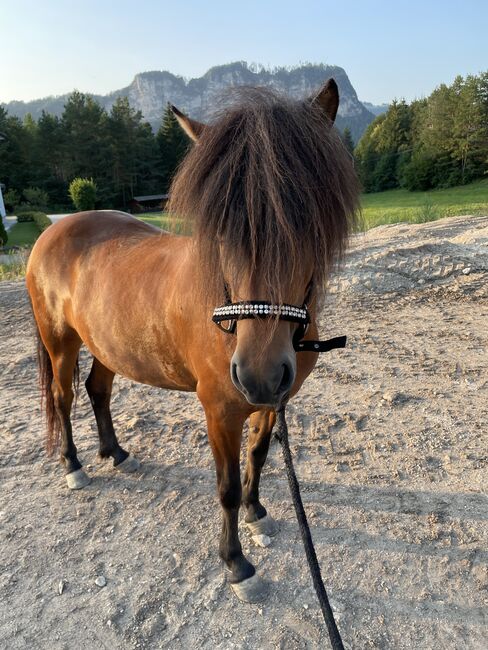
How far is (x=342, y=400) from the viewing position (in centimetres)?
407

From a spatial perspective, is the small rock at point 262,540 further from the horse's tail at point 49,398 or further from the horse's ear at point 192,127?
the horse's ear at point 192,127

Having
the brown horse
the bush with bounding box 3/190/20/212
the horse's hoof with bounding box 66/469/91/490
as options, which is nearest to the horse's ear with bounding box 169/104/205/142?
the brown horse

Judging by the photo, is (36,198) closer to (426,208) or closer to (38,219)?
(38,219)

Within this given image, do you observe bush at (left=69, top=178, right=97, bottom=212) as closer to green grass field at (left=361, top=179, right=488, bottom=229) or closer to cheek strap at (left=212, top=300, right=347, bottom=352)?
green grass field at (left=361, top=179, right=488, bottom=229)

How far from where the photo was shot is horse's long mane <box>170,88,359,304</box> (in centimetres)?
146

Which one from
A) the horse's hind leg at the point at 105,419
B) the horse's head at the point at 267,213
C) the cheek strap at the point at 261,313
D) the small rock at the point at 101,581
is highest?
the horse's head at the point at 267,213

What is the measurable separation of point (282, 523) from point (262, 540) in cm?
19

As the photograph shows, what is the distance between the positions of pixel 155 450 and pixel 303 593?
64.9 inches

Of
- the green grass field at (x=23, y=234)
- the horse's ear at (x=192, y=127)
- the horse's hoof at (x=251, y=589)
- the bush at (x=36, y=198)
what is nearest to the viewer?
the horse's ear at (x=192, y=127)

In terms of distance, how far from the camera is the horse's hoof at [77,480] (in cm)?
308

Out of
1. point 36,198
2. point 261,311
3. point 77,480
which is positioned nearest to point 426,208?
point 77,480

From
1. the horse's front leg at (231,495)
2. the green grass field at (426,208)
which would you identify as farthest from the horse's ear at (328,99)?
the horse's front leg at (231,495)

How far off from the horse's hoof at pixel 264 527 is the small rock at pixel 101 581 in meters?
0.89

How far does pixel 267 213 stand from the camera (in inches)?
56.9
